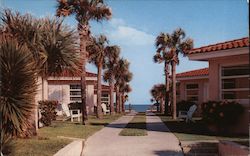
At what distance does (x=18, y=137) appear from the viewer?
34.7 feet

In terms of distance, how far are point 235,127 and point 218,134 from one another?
82 cm

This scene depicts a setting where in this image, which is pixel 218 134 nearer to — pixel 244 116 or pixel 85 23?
pixel 244 116

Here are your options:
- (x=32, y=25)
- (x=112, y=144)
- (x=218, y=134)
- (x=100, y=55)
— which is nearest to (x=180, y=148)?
(x=112, y=144)

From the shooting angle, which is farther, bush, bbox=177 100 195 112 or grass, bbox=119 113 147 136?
bush, bbox=177 100 195 112

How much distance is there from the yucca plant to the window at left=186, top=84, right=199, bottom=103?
21.5 m

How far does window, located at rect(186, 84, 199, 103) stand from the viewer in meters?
30.1

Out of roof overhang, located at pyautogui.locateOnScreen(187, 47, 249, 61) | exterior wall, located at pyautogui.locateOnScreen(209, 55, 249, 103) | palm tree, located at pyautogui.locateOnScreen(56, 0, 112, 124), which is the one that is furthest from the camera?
palm tree, located at pyautogui.locateOnScreen(56, 0, 112, 124)

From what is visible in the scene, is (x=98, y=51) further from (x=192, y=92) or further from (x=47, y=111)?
(x=47, y=111)

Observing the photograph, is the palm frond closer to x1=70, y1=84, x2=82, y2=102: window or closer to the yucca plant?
the yucca plant

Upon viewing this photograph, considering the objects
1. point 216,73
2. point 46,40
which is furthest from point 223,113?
point 46,40

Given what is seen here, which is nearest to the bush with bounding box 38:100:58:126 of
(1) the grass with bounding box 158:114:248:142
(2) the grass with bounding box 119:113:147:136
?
(2) the grass with bounding box 119:113:147:136

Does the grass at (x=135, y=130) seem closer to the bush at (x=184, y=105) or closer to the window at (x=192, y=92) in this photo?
the bush at (x=184, y=105)

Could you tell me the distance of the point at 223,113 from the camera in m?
13.9

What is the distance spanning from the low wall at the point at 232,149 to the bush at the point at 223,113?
3.79 metres
